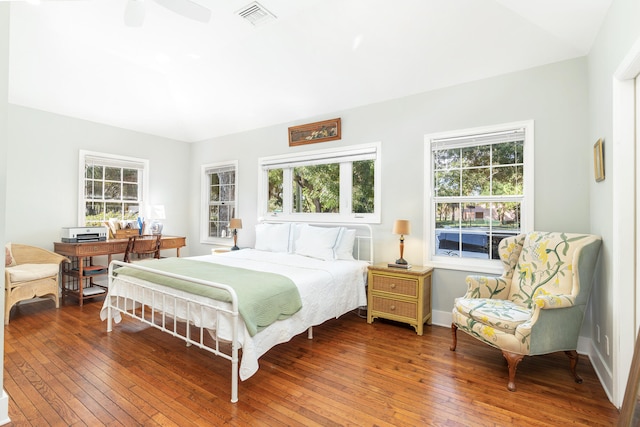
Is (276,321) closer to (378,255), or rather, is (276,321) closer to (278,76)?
(378,255)

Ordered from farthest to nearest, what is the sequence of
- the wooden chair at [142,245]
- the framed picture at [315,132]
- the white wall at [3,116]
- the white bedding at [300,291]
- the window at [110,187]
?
the window at [110,187] → the wooden chair at [142,245] → the framed picture at [315,132] → the white bedding at [300,291] → the white wall at [3,116]

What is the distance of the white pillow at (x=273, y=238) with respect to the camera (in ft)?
14.0

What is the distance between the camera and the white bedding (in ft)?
7.14

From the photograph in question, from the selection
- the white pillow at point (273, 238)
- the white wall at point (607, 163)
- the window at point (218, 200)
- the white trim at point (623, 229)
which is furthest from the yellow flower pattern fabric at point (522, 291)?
the window at point (218, 200)

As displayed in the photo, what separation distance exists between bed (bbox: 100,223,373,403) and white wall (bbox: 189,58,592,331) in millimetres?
645

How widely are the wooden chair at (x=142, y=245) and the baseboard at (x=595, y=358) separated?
408cm

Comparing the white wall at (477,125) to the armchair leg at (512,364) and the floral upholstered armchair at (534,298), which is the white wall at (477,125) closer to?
the floral upholstered armchair at (534,298)

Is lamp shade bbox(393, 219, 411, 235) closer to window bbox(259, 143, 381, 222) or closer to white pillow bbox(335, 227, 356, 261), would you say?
window bbox(259, 143, 381, 222)

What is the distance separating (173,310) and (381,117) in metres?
3.04

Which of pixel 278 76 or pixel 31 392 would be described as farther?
pixel 278 76

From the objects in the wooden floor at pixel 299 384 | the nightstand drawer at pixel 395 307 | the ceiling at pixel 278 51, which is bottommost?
the wooden floor at pixel 299 384

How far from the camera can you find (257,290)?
2340 mm

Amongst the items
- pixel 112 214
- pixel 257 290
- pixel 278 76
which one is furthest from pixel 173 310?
pixel 112 214

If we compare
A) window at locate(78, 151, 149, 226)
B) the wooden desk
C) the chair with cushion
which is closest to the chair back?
the wooden desk
